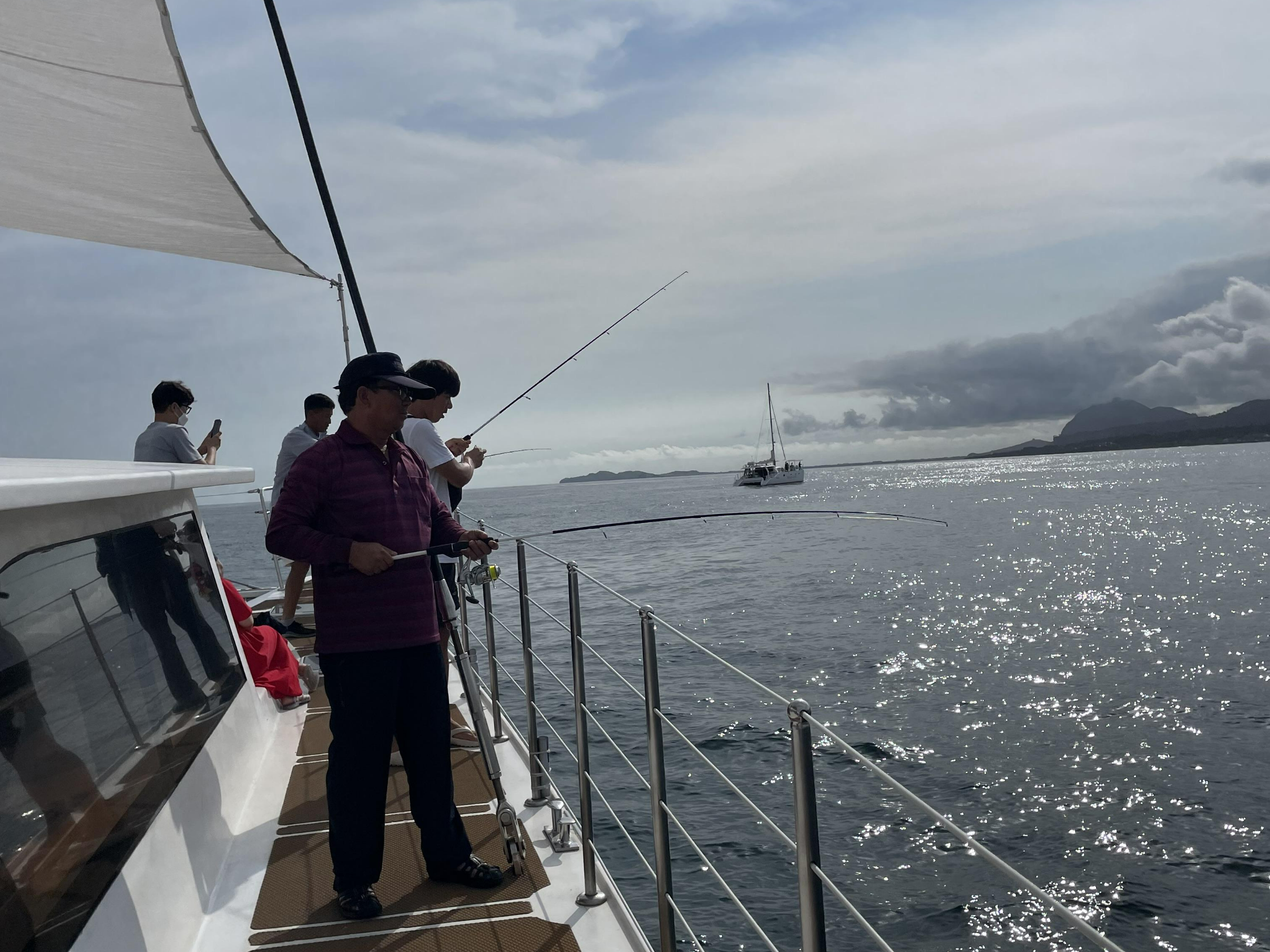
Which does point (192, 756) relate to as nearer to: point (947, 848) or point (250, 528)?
point (947, 848)

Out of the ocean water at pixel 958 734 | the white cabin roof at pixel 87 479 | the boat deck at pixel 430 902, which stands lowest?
the ocean water at pixel 958 734

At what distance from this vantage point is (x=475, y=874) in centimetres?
314

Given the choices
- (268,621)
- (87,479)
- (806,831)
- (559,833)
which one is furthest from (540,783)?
(268,621)

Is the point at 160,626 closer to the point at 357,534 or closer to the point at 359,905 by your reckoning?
the point at 357,534

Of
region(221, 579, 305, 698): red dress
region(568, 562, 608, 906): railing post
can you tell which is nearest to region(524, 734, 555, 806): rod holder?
region(568, 562, 608, 906): railing post

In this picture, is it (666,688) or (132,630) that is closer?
(132,630)

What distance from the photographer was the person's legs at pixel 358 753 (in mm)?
3008

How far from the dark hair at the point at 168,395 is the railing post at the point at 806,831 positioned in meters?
4.45

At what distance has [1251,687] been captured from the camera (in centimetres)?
1402

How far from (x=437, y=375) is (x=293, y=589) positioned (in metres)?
1.29

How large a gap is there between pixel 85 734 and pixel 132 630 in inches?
26.8

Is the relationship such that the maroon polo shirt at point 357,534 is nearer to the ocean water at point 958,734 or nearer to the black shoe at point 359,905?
the black shoe at point 359,905

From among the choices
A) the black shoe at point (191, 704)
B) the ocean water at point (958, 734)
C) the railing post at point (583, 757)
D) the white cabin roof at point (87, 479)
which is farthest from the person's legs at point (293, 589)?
the railing post at point (583, 757)

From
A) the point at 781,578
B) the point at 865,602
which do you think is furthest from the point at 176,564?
the point at 781,578
